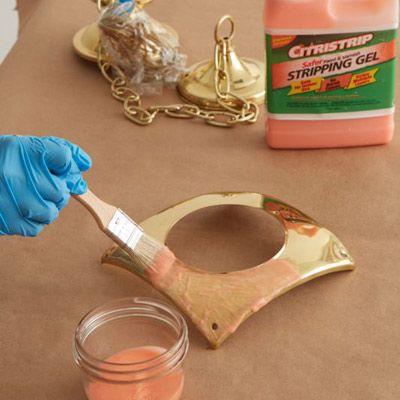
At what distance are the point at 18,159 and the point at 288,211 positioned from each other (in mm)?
328

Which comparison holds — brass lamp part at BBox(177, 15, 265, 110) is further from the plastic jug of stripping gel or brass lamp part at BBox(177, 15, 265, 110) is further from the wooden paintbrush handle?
the wooden paintbrush handle

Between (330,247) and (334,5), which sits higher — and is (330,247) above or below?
below

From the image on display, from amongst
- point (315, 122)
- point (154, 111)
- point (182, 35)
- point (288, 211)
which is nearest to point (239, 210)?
point (288, 211)

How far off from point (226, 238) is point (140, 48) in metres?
0.43

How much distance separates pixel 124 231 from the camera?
83cm

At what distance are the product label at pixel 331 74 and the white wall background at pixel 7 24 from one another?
0.85 metres

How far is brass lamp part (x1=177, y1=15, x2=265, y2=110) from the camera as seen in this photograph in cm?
123

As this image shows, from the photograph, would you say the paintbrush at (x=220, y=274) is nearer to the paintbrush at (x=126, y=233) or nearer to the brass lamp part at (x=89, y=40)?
the paintbrush at (x=126, y=233)

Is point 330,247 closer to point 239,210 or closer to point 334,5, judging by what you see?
point 239,210

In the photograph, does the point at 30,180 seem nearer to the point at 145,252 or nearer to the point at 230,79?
the point at 145,252

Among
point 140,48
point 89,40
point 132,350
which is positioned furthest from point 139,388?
point 89,40

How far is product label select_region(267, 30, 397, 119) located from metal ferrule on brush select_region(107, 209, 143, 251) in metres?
0.33

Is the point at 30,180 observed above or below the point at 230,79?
above

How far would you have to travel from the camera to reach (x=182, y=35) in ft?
4.72
